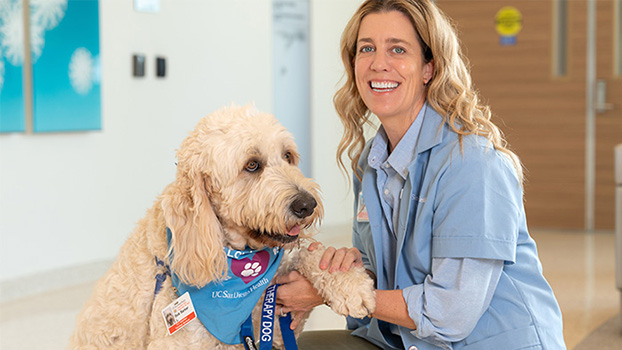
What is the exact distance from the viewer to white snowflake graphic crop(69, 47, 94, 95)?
4414mm

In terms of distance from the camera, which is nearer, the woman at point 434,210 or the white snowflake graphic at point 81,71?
the woman at point 434,210

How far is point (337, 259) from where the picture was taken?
1.75 metres

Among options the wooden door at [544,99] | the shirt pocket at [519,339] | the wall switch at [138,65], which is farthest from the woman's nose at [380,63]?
the wooden door at [544,99]

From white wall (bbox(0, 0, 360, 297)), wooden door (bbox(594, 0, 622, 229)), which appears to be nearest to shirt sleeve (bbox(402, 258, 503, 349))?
white wall (bbox(0, 0, 360, 297))

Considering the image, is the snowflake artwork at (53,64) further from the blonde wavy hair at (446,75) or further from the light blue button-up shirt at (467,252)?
the light blue button-up shirt at (467,252)

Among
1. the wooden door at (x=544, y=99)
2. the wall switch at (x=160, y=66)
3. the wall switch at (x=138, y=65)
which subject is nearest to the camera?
the wall switch at (x=138, y=65)

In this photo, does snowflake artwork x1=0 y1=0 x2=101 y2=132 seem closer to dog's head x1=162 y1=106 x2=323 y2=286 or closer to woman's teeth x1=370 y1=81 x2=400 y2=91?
dog's head x1=162 y1=106 x2=323 y2=286

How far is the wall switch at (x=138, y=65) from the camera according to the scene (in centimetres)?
478

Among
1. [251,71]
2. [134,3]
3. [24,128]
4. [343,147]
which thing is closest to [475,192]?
[343,147]

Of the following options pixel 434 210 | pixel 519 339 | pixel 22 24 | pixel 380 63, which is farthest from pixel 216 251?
pixel 22 24

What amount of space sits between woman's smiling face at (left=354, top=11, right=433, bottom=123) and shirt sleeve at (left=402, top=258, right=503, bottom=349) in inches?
17.5

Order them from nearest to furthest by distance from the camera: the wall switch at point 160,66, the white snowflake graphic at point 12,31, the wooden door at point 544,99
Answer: the white snowflake graphic at point 12,31, the wall switch at point 160,66, the wooden door at point 544,99

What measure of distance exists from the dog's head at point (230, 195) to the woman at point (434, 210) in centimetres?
17

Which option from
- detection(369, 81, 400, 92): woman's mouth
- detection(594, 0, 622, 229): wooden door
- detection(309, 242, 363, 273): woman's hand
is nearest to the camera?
detection(309, 242, 363, 273): woman's hand
